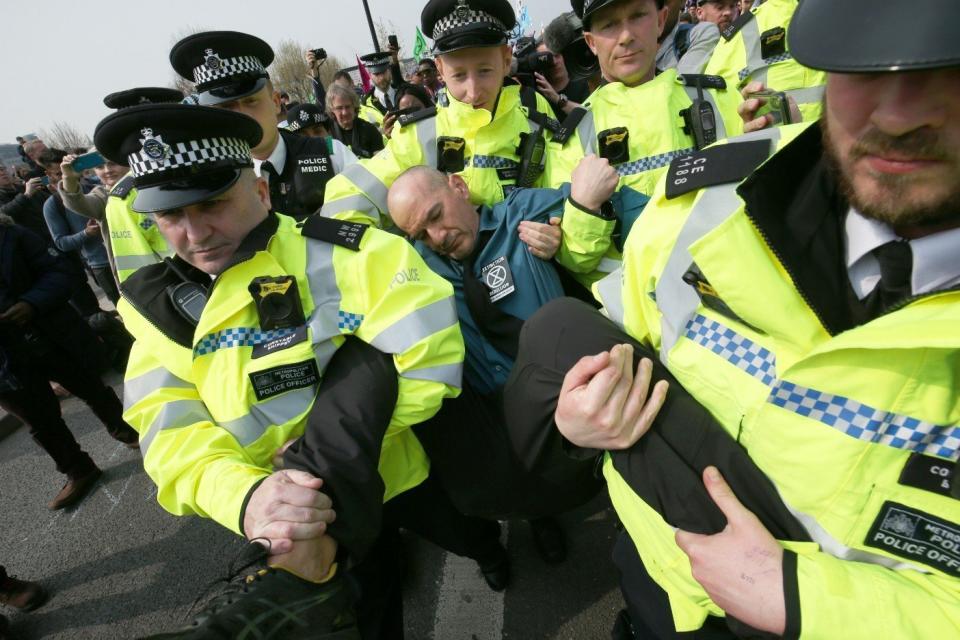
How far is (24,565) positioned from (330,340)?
10.0 feet

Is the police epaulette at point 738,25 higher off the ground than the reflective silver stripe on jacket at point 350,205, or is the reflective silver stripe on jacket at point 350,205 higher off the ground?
the police epaulette at point 738,25

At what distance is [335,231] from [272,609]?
1.13 m

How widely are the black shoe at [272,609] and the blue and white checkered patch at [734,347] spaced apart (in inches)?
42.5

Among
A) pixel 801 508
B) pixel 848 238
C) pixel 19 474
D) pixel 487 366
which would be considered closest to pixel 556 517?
pixel 487 366

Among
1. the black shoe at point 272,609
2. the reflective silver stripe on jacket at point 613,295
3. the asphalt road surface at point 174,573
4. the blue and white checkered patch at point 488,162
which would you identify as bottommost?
the asphalt road surface at point 174,573

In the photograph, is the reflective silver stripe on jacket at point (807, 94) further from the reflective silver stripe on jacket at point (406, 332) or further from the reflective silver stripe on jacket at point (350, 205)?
the reflective silver stripe on jacket at point (406, 332)

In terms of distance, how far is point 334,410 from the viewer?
4.52 ft

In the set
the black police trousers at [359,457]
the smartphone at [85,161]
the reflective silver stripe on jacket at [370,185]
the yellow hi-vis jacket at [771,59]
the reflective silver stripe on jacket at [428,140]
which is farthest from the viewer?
the smartphone at [85,161]

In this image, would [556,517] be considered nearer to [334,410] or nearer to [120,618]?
[334,410]

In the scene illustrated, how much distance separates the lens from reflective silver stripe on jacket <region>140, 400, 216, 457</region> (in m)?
1.39

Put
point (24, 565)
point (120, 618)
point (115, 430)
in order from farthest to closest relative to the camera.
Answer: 1. point (115, 430)
2. point (24, 565)
3. point (120, 618)

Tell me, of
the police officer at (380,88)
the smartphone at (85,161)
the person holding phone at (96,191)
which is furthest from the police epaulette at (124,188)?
the police officer at (380,88)

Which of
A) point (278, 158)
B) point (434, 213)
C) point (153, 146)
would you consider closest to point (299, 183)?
point (278, 158)

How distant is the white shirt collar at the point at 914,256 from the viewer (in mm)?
752
